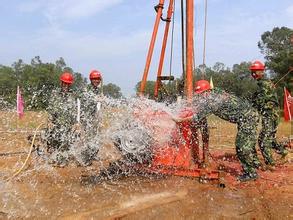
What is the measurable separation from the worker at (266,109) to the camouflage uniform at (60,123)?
3517 millimetres

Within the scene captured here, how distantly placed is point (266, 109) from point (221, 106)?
1496 mm

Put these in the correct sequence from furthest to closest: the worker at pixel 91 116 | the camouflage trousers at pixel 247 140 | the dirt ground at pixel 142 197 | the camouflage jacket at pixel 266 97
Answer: the worker at pixel 91 116 → the camouflage jacket at pixel 266 97 → the camouflage trousers at pixel 247 140 → the dirt ground at pixel 142 197

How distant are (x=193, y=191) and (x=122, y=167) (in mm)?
1418

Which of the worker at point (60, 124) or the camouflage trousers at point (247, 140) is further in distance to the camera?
the worker at point (60, 124)

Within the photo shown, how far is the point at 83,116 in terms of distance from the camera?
795 centimetres

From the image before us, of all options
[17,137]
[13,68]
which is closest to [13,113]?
[17,137]

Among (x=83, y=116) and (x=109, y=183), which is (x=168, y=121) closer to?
(x=109, y=183)

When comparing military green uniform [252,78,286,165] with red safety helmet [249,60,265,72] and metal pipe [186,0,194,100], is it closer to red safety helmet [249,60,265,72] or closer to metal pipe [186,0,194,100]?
red safety helmet [249,60,265,72]

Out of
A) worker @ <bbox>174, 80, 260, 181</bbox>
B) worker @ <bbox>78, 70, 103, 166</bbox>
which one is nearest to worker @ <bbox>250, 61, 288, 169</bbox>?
worker @ <bbox>174, 80, 260, 181</bbox>

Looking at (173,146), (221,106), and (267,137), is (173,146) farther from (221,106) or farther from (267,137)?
(267,137)

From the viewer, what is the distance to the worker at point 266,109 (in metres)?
7.18

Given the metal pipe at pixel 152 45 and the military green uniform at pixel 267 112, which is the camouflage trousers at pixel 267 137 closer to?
the military green uniform at pixel 267 112

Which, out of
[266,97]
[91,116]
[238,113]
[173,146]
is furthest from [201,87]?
[91,116]

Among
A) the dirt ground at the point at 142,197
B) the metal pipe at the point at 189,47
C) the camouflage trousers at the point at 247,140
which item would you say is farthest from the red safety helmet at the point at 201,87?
the dirt ground at the point at 142,197
